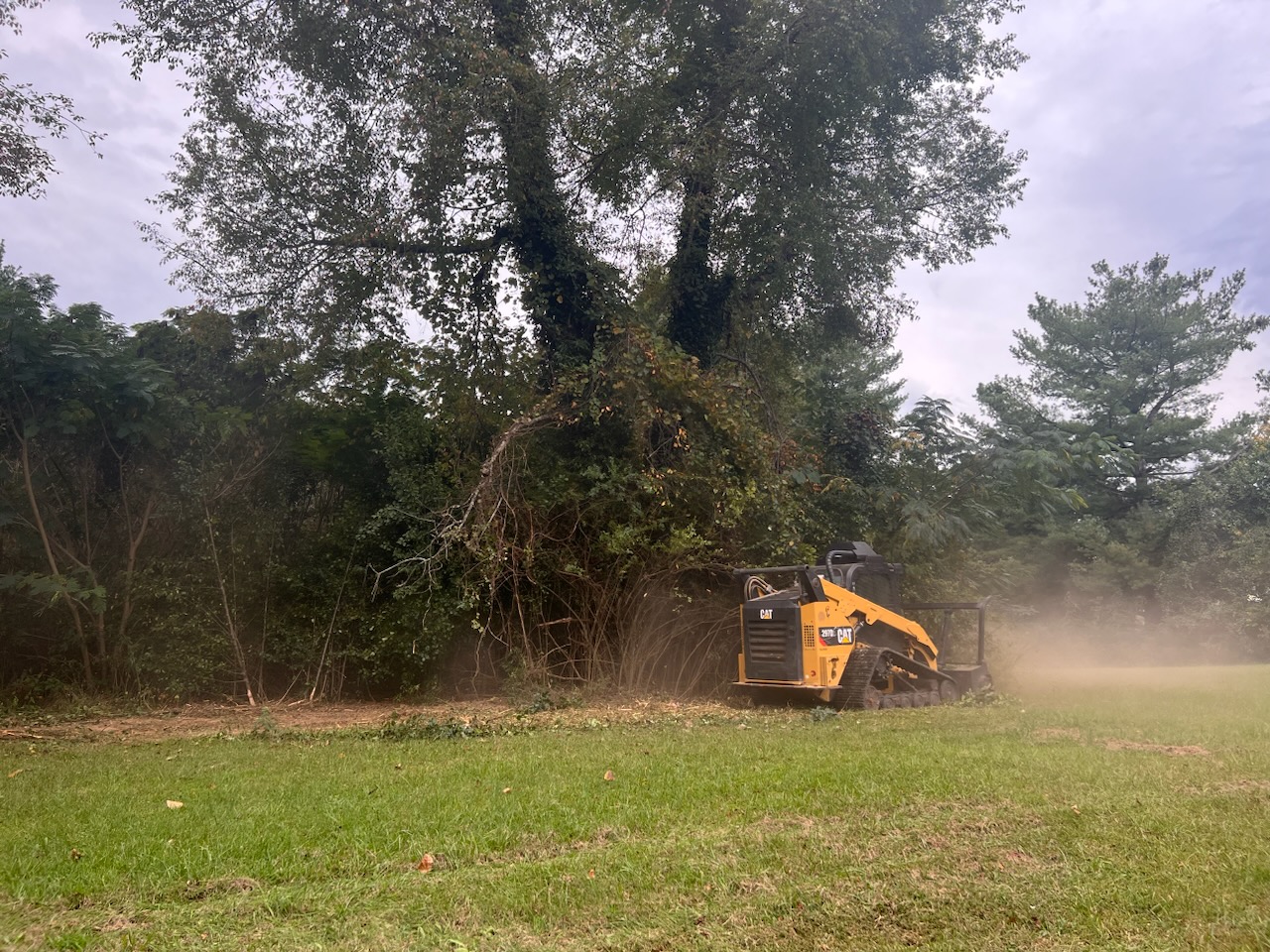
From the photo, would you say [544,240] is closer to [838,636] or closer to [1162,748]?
[838,636]

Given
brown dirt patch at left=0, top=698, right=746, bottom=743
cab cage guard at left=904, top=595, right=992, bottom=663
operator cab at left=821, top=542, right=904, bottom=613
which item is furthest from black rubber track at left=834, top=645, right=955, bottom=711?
cab cage guard at left=904, top=595, right=992, bottom=663

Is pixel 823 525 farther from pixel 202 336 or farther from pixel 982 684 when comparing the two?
pixel 202 336

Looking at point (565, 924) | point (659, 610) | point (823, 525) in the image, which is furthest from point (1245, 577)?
point (565, 924)

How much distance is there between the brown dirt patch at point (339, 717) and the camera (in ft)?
34.3

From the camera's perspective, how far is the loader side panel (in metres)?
11.9

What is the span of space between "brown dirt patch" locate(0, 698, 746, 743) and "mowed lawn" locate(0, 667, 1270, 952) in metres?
2.16

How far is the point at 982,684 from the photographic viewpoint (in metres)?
14.9

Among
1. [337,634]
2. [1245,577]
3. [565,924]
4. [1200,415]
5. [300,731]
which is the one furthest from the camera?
[1200,415]

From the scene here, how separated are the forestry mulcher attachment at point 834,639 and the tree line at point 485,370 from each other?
4.61 feet

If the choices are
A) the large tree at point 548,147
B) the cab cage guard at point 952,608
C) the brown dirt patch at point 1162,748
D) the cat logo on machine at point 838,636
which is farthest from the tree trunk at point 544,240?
the brown dirt patch at point 1162,748

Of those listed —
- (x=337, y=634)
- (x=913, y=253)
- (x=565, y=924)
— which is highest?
(x=913, y=253)

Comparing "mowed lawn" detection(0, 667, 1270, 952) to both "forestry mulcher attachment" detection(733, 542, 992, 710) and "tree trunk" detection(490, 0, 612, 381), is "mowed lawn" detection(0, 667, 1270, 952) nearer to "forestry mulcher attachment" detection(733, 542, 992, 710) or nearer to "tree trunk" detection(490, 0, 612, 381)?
"forestry mulcher attachment" detection(733, 542, 992, 710)

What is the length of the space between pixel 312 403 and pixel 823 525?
8.87 m

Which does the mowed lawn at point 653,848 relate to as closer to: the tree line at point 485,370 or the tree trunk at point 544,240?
the tree line at point 485,370
